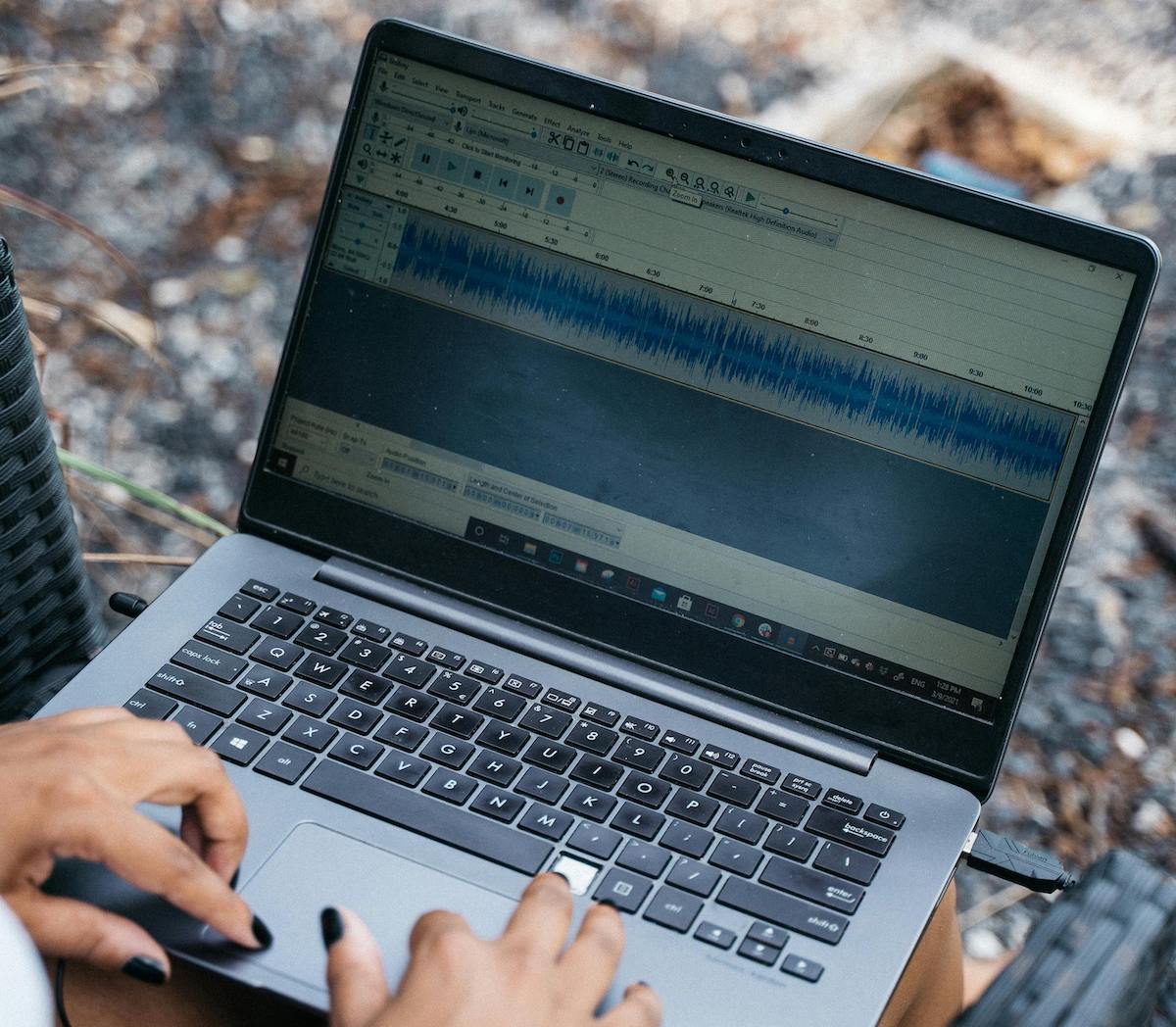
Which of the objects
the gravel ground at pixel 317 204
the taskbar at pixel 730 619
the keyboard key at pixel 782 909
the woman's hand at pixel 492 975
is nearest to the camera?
the woman's hand at pixel 492 975

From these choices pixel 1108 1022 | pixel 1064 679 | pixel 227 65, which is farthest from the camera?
pixel 227 65

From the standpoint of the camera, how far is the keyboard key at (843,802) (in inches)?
34.9

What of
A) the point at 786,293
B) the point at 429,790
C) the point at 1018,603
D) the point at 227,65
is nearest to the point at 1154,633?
the point at 1018,603

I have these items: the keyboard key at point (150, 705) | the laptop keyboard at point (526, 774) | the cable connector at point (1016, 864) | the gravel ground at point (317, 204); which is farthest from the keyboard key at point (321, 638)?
the gravel ground at point (317, 204)

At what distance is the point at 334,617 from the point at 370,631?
32 mm

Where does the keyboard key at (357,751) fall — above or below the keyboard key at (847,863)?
below

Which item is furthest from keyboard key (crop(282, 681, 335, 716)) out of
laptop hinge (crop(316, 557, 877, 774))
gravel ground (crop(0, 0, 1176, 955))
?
gravel ground (crop(0, 0, 1176, 955))

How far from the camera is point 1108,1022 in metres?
0.58

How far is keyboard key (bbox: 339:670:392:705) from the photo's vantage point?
93cm

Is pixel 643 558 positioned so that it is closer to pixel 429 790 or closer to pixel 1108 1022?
pixel 429 790

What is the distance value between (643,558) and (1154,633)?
109 cm

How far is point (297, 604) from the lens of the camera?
3.26 feet

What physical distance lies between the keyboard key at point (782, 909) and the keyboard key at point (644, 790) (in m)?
0.08

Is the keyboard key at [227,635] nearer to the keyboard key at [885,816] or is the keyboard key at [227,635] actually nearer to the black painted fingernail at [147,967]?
the black painted fingernail at [147,967]
